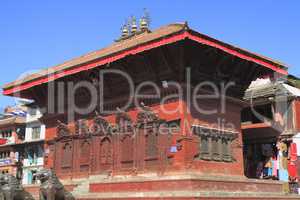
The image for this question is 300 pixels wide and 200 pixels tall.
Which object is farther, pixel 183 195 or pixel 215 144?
pixel 215 144

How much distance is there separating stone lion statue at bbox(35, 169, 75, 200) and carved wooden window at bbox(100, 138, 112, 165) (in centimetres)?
381

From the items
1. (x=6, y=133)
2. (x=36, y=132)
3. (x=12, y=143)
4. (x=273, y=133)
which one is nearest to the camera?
(x=273, y=133)

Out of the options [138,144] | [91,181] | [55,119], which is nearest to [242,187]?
[138,144]

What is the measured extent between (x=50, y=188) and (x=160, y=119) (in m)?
4.84

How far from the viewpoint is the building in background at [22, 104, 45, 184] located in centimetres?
4547

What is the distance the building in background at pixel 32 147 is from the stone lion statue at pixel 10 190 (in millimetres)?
31219

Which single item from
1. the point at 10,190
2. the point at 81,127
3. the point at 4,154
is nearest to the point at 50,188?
the point at 10,190

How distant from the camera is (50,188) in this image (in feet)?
43.8

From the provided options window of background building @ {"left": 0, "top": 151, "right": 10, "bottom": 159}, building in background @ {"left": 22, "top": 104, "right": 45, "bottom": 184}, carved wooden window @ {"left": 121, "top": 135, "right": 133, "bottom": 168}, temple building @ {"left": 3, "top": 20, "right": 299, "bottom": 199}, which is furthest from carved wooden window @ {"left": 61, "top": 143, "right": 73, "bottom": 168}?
window of background building @ {"left": 0, "top": 151, "right": 10, "bottom": 159}

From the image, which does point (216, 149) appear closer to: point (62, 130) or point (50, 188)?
point (50, 188)

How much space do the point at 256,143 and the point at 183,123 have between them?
1334 centimetres

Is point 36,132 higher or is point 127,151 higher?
point 36,132

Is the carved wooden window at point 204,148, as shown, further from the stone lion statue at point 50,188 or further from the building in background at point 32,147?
the building in background at point 32,147

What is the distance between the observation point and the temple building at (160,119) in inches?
587
